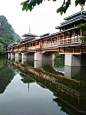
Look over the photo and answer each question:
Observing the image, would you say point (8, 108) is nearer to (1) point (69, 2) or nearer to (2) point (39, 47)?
(1) point (69, 2)

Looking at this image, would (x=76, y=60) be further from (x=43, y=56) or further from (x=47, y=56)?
(x=47, y=56)

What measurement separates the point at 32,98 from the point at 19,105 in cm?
83

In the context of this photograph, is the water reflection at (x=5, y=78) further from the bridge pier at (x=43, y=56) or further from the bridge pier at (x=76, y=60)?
the bridge pier at (x=43, y=56)

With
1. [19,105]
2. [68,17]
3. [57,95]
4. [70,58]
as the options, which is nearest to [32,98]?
[19,105]

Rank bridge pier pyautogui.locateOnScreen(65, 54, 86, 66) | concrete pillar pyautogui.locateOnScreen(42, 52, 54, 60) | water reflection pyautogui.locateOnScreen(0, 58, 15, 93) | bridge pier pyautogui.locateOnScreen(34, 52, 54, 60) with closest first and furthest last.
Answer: water reflection pyautogui.locateOnScreen(0, 58, 15, 93)
bridge pier pyautogui.locateOnScreen(65, 54, 86, 66)
bridge pier pyautogui.locateOnScreen(34, 52, 54, 60)
concrete pillar pyautogui.locateOnScreen(42, 52, 54, 60)

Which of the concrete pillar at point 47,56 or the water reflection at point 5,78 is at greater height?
the concrete pillar at point 47,56

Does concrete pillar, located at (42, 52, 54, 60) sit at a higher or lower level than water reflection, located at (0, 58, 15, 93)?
higher

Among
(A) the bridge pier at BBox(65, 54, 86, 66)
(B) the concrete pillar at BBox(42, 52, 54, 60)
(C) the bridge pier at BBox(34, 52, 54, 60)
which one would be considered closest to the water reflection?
(A) the bridge pier at BBox(65, 54, 86, 66)

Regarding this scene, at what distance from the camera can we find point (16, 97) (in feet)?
16.3

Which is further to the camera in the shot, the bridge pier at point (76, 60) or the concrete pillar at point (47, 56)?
the concrete pillar at point (47, 56)

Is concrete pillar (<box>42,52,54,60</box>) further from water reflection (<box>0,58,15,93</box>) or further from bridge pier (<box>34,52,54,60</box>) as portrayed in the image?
water reflection (<box>0,58,15,93</box>)

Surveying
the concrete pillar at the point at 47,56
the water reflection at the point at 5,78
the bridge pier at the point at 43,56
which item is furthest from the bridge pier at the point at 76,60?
the concrete pillar at the point at 47,56

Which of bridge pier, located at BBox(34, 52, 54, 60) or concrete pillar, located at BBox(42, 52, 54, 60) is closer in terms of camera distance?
bridge pier, located at BBox(34, 52, 54, 60)

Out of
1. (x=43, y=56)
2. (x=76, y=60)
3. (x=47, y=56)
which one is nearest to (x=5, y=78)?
(x=76, y=60)
